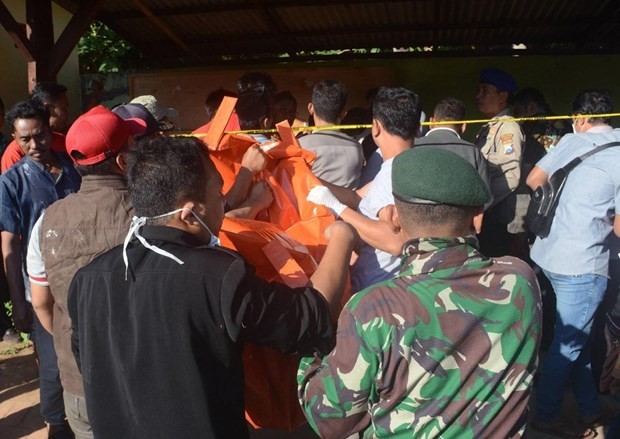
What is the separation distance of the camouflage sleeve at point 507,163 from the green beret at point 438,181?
262 centimetres

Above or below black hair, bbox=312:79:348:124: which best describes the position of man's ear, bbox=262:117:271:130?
below

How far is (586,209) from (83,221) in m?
2.77

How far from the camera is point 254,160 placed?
246 cm

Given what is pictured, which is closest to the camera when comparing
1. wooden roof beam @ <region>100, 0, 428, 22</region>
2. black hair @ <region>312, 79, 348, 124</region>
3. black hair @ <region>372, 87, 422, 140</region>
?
black hair @ <region>372, 87, 422, 140</region>

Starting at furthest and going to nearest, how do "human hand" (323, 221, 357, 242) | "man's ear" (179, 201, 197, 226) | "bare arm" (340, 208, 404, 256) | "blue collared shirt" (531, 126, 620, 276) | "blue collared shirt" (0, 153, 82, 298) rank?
"blue collared shirt" (0, 153, 82, 298), "blue collared shirt" (531, 126, 620, 276), "bare arm" (340, 208, 404, 256), "human hand" (323, 221, 357, 242), "man's ear" (179, 201, 197, 226)

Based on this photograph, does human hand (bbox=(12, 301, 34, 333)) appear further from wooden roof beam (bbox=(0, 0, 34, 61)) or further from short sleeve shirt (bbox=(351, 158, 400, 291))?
wooden roof beam (bbox=(0, 0, 34, 61))

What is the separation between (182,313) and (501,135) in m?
3.23

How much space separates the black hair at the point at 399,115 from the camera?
2809 millimetres

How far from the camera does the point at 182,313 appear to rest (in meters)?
1.66

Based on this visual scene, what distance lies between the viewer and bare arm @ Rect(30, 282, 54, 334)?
2.47 m

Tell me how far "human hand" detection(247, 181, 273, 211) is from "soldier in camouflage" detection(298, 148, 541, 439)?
2.82 feet

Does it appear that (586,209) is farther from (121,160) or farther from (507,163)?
(121,160)

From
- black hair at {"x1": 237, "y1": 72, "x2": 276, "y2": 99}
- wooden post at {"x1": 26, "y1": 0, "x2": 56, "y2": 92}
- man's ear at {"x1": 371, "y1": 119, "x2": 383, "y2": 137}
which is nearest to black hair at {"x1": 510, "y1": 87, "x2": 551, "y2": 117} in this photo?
black hair at {"x1": 237, "y1": 72, "x2": 276, "y2": 99}

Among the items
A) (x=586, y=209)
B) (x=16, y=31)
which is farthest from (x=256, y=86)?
(x=16, y=31)
